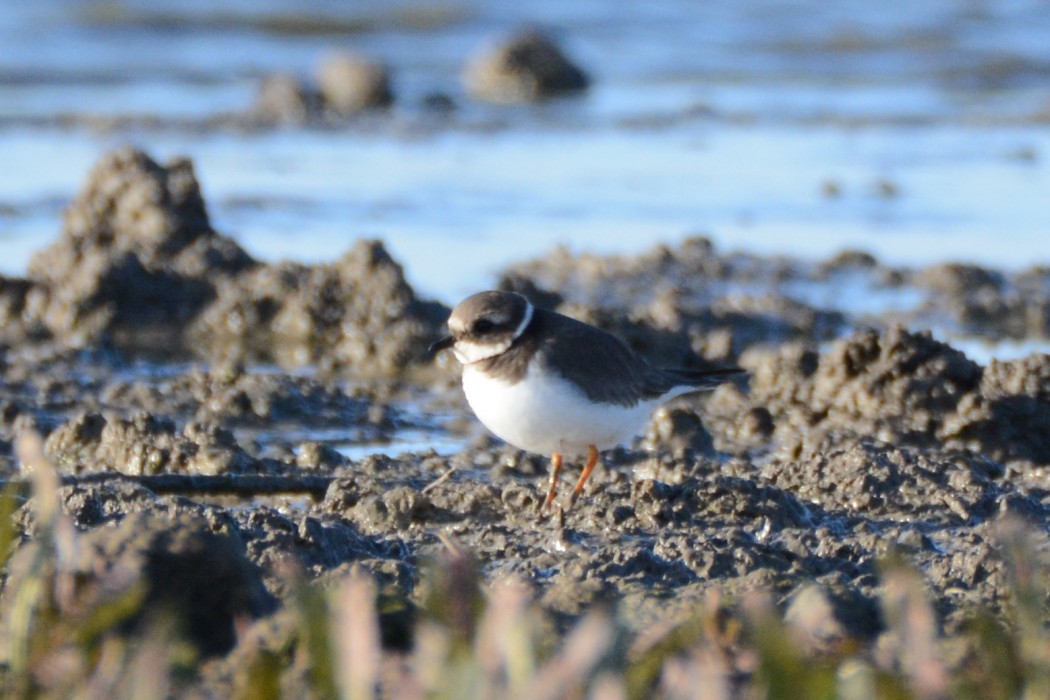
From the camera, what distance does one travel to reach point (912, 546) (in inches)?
193

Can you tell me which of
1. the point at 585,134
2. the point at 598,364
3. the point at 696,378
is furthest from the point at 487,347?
the point at 585,134

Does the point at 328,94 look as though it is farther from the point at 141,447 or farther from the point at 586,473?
the point at 586,473

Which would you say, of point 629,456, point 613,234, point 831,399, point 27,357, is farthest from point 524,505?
point 613,234

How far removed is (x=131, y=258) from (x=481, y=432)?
8.71 feet

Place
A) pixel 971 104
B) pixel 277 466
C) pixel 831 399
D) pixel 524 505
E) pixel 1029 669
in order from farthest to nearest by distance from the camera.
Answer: pixel 971 104
pixel 831 399
pixel 277 466
pixel 524 505
pixel 1029 669

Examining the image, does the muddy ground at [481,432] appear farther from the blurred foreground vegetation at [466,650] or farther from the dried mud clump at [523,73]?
the dried mud clump at [523,73]

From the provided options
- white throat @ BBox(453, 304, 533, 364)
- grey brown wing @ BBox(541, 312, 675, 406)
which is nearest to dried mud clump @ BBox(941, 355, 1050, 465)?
grey brown wing @ BBox(541, 312, 675, 406)

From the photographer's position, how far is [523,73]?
1888 cm

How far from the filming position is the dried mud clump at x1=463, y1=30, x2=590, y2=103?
18.7m

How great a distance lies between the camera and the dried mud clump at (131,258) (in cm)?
824

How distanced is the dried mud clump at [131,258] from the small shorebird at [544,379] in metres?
3.46

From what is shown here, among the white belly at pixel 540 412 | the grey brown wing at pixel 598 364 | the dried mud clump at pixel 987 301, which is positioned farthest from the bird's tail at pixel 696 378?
the dried mud clump at pixel 987 301

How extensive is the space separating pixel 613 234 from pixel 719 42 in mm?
13277

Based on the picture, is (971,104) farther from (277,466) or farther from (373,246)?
(277,466)
